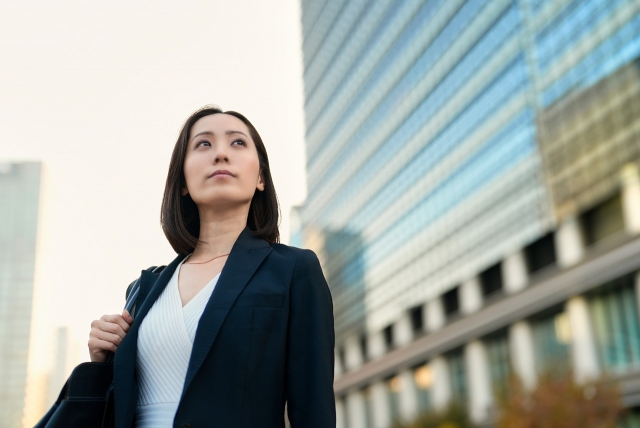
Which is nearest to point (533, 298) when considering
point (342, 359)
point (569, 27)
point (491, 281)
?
point (491, 281)

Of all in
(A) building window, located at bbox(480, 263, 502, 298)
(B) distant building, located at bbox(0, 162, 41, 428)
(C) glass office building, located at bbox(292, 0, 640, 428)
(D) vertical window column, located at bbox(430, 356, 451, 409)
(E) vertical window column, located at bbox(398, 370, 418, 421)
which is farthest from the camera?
(B) distant building, located at bbox(0, 162, 41, 428)

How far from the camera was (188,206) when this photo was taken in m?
2.65

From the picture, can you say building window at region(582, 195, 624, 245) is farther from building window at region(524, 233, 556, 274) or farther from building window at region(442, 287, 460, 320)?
building window at region(442, 287, 460, 320)

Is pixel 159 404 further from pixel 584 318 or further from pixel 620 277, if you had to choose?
pixel 584 318

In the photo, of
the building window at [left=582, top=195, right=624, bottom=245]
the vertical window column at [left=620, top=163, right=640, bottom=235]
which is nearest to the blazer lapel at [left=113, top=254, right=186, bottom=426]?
the vertical window column at [left=620, top=163, right=640, bottom=235]

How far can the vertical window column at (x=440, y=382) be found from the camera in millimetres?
45906

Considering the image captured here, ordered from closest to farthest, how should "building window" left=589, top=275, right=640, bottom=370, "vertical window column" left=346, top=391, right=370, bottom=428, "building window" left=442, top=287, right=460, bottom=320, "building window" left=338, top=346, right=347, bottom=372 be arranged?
"building window" left=589, top=275, right=640, bottom=370 < "building window" left=442, top=287, right=460, bottom=320 < "vertical window column" left=346, top=391, right=370, bottom=428 < "building window" left=338, top=346, right=347, bottom=372

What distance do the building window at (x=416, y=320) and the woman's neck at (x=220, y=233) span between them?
48.4 m

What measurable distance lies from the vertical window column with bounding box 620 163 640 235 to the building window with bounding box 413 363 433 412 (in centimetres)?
2289

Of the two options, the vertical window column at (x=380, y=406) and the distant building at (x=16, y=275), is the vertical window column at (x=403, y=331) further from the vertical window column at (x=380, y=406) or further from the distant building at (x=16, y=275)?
the distant building at (x=16, y=275)

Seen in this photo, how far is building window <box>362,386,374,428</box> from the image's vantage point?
5972 centimetres

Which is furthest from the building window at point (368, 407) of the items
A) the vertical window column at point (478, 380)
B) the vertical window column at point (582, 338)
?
the vertical window column at point (582, 338)

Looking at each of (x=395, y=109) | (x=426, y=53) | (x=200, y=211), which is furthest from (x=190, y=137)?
(x=395, y=109)

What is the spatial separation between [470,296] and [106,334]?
41.4m
